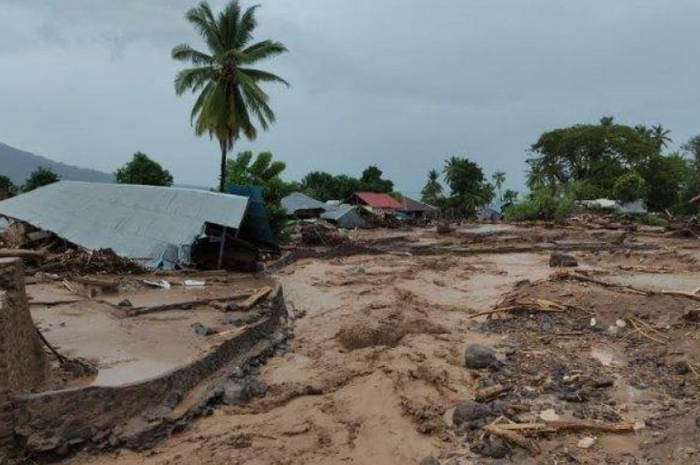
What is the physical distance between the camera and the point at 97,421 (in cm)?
583

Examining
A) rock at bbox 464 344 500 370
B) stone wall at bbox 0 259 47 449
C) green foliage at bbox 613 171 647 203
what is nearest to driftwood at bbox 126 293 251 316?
stone wall at bbox 0 259 47 449

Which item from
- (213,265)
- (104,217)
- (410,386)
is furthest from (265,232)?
(410,386)

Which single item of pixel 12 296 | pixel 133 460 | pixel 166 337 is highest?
pixel 12 296

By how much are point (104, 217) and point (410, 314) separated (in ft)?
36.2

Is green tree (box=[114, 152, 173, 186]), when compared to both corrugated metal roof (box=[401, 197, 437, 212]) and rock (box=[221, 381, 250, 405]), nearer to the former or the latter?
rock (box=[221, 381, 250, 405])

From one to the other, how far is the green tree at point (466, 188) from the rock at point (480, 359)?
52107mm

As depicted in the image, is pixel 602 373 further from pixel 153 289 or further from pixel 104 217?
pixel 104 217

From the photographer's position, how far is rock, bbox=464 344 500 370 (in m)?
8.40

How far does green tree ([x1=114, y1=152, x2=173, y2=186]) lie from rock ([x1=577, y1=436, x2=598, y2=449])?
2772 centimetres

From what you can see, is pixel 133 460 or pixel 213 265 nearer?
pixel 133 460

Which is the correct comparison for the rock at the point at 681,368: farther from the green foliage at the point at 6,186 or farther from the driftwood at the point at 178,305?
the green foliage at the point at 6,186

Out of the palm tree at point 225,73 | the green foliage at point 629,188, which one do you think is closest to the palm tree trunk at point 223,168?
the palm tree at point 225,73

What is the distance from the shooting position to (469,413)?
655 centimetres

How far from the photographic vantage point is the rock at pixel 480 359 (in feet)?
27.6
